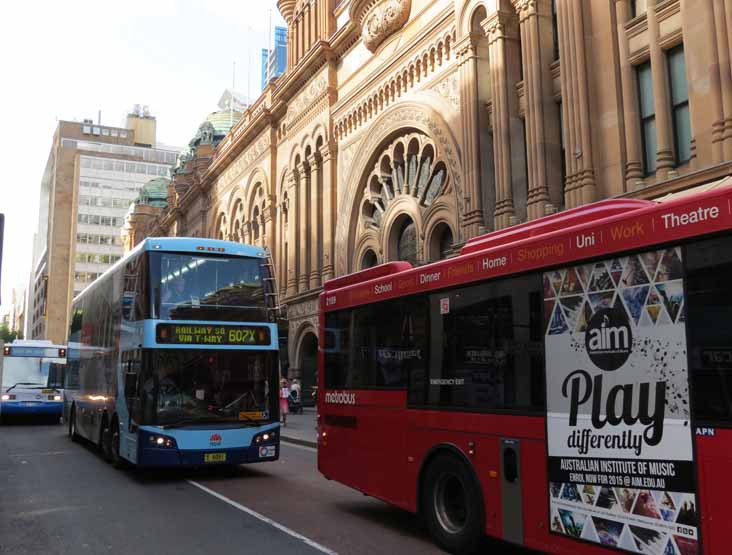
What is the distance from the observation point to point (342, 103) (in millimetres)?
32688

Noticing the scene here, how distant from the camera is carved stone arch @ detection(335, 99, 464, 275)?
80.5ft

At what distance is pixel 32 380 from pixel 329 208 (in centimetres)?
1487

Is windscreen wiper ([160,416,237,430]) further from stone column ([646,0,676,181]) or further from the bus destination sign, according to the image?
stone column ([646,0,676,181])

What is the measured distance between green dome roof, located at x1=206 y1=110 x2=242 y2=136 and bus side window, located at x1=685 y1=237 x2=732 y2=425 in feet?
198

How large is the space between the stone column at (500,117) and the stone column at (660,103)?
17.6 ft

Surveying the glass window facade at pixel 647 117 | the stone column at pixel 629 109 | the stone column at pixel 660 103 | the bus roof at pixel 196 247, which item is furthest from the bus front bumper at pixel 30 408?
the stone column at pixel 660 103

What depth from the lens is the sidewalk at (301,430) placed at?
67.0ft

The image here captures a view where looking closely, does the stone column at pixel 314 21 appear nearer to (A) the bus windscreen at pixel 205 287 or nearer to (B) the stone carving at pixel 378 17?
(B) the stone carving at pixel 378 17

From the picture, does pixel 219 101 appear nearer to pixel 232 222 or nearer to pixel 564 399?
pixel 232 222

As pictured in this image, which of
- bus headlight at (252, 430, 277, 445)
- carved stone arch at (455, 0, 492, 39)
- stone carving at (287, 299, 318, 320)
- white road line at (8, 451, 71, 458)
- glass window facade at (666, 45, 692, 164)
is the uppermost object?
carved stone arch at (455, 0, 492, 39)

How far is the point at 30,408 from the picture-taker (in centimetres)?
2756

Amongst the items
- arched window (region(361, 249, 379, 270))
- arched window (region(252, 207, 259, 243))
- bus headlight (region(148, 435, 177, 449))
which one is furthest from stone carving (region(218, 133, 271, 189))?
bus headlight (region(148, 435, 177, 449))

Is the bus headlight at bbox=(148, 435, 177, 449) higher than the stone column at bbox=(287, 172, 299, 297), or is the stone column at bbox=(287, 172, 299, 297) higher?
the stone column at bbox=(287, 172, 299, 297)

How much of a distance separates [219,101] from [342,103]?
216ft
